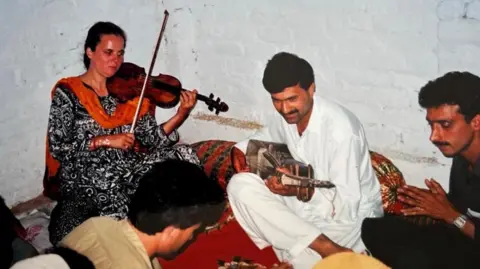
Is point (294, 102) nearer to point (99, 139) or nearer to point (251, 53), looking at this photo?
point (251, 53)

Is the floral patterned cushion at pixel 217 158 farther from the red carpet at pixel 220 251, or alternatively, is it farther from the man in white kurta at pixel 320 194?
the red carpet at pixel 220 251

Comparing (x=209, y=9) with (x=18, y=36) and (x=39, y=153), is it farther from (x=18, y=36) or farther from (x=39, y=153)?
(x=39, y=153)

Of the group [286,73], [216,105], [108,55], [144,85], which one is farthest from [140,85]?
[286,73]

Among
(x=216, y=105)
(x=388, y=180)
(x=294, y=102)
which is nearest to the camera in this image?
(x=388, y=180)

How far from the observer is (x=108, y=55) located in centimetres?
227

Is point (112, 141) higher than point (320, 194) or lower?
higher

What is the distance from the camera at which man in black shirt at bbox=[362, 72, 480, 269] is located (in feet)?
5.63

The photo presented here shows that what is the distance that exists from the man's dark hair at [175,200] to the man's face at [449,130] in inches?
32.9

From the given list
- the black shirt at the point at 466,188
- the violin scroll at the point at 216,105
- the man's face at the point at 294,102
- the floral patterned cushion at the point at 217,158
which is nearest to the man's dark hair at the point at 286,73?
the man's face at the point at 294,102

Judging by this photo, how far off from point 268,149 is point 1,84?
102 cm

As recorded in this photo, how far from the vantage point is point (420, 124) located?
1799mm

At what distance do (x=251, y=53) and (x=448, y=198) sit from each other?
815mm

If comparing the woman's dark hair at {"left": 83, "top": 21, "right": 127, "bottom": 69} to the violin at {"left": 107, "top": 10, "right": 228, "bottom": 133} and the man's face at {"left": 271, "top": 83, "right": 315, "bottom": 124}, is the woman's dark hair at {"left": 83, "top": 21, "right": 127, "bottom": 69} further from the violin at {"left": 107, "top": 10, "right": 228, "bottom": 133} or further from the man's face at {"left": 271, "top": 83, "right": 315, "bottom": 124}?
the man's face at {"left": 271, "top": 83, "right": 315, "bottom": 124}

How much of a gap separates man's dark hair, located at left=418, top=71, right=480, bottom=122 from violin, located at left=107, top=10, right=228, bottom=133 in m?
0.82
